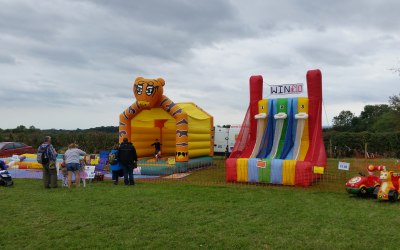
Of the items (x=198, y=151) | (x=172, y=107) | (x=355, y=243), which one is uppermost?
(x=172, y=107)

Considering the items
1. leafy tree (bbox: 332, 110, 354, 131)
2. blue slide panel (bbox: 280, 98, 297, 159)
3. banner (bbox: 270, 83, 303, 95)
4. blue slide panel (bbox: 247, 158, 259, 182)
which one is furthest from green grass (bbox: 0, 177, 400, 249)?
leafy tree (bbox: 332, 110, 354, 131)

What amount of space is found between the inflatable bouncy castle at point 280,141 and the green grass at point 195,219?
1.01m

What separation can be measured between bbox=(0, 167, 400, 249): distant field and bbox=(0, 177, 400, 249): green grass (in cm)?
1

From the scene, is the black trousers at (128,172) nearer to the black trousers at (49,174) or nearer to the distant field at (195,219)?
the distant field at (195,219)

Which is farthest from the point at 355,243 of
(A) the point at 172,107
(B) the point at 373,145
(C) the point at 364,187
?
(B) the point at 373,145

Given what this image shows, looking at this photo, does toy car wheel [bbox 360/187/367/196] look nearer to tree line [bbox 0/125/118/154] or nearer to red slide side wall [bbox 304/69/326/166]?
red slide side wall [bbox 304/69/326/166]

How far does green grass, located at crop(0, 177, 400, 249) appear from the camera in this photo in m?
5.06

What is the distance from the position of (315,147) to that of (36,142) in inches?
881

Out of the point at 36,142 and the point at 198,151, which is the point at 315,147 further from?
the point at 36,142

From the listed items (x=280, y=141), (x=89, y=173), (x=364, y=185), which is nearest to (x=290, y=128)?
(x=280, y=141)

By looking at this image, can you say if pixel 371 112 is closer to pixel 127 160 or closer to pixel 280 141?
pixel 280 141

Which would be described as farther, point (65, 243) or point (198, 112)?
point (198, 112)

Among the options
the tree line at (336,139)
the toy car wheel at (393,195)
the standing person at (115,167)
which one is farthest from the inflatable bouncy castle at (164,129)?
the toy car wheel at (393,195)

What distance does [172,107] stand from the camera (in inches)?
567
